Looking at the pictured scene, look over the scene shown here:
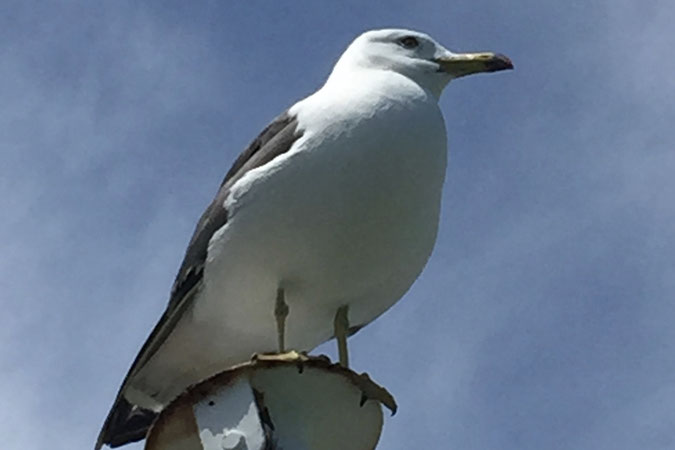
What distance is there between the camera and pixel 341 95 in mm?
5879

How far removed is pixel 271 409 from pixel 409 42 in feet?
8.74

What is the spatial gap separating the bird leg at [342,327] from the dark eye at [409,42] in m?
1.54

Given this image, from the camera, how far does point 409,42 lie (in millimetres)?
6633

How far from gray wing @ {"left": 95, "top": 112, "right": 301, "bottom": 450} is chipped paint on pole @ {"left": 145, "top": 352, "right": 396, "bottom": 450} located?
1328mm

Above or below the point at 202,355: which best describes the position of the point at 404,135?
above

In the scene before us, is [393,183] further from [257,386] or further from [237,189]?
[257,386]

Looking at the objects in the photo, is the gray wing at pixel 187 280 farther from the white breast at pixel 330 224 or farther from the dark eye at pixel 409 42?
the dark eye at pixel 409 42

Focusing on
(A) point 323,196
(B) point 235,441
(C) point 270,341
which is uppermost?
(A) point 323,196

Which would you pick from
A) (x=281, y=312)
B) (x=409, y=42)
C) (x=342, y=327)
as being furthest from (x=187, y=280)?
(x=409, y=42)

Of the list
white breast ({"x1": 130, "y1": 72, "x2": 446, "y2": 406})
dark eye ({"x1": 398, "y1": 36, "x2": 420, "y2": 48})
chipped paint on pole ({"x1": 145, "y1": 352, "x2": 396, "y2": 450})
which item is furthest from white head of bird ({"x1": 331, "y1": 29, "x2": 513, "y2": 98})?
chipped paint on pole ({"x1": 145, "y1": 352, "x2": 396, "y2": 450})

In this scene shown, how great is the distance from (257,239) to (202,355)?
86 centimetres

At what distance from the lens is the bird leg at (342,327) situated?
18.6ft

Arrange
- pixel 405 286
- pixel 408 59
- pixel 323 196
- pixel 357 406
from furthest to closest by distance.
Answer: pixel 408 59, pixel 405 286, pixel 323 196, pixel 357 406

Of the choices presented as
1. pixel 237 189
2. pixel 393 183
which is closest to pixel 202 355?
pixel 237 189
